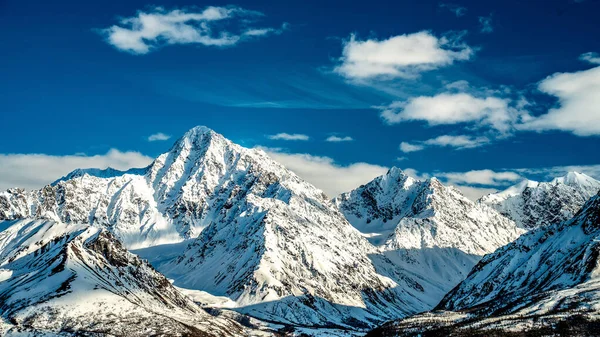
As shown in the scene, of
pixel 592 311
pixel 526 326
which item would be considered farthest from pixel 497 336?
pixel 592 311

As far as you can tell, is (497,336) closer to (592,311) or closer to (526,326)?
(526,326)

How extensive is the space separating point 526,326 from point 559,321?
9920 millimetres

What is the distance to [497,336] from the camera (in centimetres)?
19475

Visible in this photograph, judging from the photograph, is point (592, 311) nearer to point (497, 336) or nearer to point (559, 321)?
point (559, 321)

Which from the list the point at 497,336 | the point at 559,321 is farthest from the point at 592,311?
the point at 497,336

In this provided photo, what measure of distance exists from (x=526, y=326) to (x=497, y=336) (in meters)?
10.1

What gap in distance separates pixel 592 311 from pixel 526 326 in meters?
20.9

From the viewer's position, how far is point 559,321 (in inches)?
7559

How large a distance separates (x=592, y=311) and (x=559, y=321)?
12.5m

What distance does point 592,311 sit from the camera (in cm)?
19562

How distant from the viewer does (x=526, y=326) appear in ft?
644
